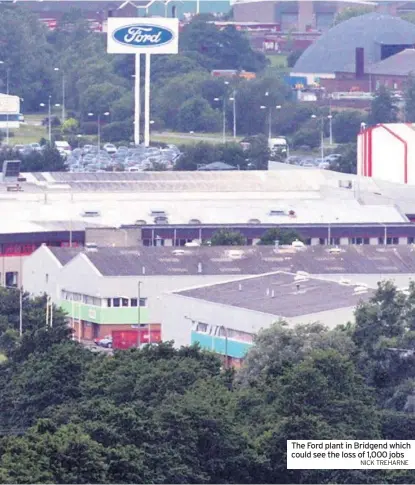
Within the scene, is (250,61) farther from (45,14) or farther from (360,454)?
(360,454)

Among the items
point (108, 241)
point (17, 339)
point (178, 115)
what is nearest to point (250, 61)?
point (178, 115)

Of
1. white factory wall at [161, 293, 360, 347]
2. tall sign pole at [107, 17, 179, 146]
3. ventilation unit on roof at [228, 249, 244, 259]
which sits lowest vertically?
white factory wall at [161, 293, 360, 347]

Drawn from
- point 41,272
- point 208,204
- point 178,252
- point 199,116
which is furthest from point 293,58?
point 178,252

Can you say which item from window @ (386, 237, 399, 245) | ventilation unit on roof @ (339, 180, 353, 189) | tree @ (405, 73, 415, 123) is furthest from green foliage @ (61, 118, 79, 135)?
window @ (386, 237, 399, 245)

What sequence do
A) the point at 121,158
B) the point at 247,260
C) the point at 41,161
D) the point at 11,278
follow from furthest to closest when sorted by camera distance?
the point at 121,158
the point at 41,161
the point at 11,278
the point at 247,260

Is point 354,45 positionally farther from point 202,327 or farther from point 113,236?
point 202,327

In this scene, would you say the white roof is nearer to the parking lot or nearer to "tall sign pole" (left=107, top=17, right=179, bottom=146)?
the parking lot
